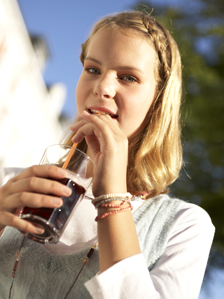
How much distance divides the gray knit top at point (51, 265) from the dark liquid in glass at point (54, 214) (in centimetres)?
36

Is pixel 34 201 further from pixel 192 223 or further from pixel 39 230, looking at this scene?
pixel 192 223

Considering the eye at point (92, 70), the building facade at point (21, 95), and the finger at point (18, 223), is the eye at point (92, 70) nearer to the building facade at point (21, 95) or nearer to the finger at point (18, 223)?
the finger at point (18, 223)

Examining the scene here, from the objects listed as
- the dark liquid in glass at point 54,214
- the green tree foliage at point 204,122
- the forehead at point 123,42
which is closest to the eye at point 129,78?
the forehead at point 123,42

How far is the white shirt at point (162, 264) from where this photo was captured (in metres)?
1.21

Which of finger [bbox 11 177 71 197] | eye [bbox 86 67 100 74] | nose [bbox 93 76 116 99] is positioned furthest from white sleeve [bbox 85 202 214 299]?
eye [bbox 86 67 100 74]

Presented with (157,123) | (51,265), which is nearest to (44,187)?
(51,265)

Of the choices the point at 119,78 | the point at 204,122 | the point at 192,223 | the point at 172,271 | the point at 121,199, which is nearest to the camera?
the point at 121,199

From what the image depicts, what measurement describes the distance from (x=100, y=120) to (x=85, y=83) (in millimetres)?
506

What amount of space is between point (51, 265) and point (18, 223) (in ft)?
1.65

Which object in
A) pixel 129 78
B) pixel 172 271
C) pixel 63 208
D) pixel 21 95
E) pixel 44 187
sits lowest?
pixel 21 95

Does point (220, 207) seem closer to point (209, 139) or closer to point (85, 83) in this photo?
point (209, 139)

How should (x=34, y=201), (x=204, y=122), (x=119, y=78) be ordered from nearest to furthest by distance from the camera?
(x=34, y=201) → (x=119, y=78) → (x=204, y=122)

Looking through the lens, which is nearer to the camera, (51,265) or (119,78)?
(51,265)

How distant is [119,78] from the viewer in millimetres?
1803
